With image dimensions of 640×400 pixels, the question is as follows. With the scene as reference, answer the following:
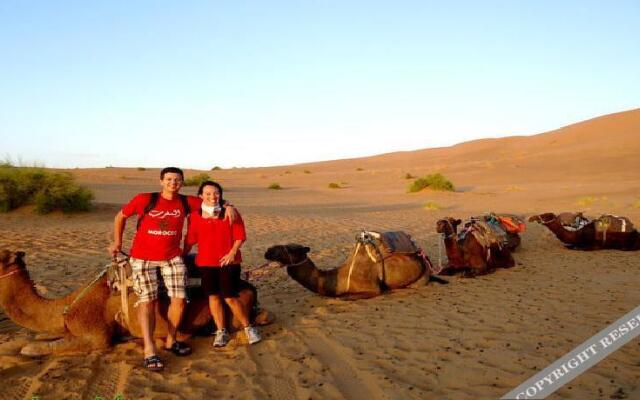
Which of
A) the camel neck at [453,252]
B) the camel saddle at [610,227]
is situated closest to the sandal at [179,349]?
the camel neck at [453,252]

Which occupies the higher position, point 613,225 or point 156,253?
point 156,253

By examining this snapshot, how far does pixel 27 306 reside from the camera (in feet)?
18.3

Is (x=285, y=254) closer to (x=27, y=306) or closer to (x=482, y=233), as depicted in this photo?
(x=27, y=306)

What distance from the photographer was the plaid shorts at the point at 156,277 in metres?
5.50

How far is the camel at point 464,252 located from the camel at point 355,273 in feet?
2.78

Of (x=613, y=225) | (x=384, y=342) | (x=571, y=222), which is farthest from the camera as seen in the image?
(x=571, y=222)

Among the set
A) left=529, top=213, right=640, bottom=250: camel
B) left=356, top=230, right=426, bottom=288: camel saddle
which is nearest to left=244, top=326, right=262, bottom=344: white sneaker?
left=356, top=230, right=426, bottom=288: camel saddle

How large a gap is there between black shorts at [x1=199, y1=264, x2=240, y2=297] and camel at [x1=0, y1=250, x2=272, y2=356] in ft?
1.87

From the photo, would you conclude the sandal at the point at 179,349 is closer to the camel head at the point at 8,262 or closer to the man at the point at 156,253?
the man at the point at 156,253

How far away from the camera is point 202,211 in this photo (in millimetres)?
5934

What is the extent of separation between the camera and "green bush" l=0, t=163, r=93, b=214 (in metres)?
19.2

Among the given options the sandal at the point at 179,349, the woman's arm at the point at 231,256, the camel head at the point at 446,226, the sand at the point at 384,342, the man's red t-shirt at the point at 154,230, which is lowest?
the sand at the point at 384,342

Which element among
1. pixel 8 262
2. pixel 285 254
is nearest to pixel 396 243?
pixel 285 254

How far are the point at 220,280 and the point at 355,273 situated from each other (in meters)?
2.48
